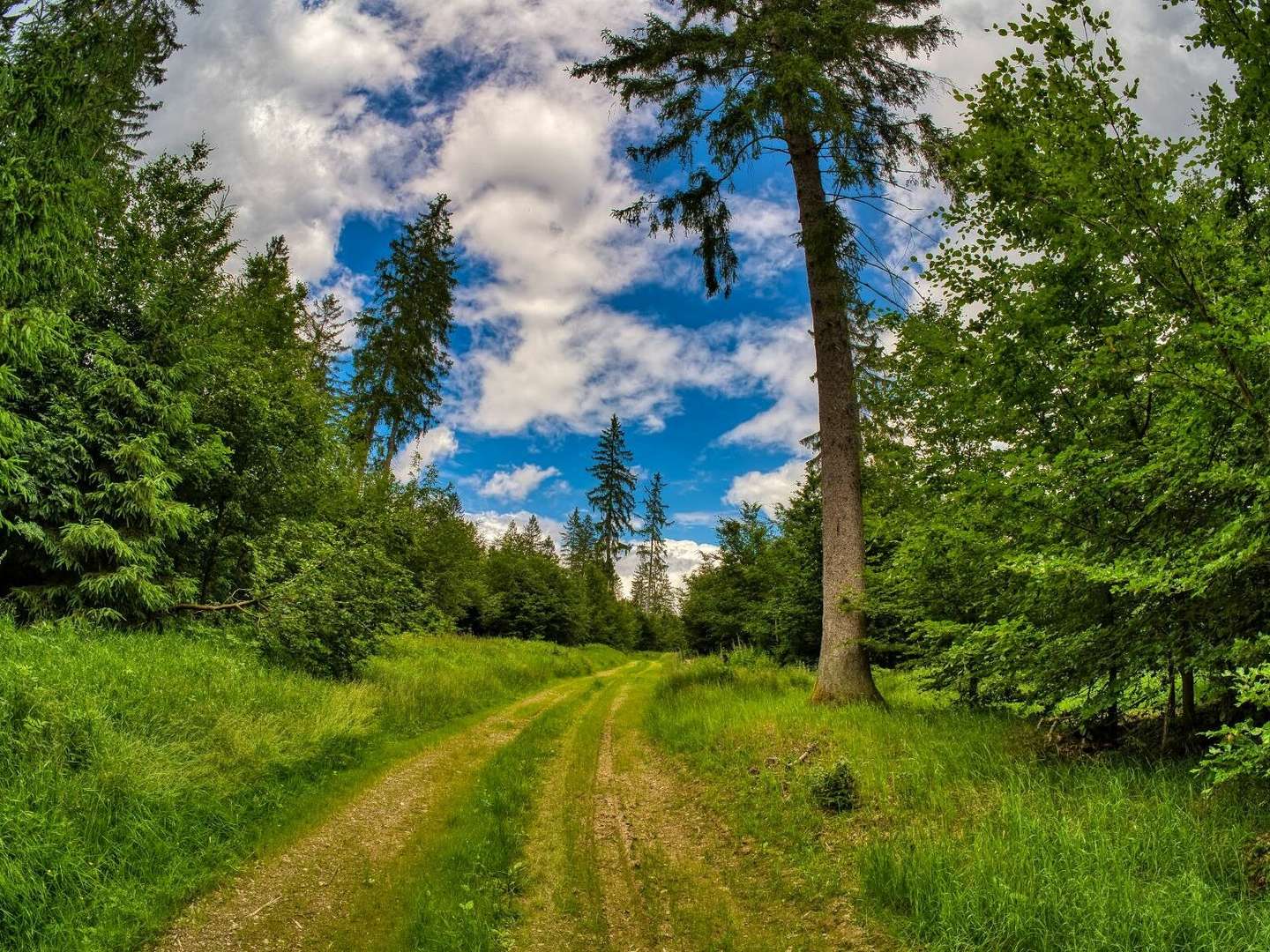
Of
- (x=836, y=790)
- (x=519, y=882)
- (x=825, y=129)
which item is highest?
(x=825, y=129)

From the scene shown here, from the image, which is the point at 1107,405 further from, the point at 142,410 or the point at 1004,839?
the point at 142,410

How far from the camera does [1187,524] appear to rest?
13.4ft

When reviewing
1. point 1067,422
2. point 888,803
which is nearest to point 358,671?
point 888,803

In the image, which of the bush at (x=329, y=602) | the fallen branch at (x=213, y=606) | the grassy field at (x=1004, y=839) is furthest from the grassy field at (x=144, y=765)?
the grassy field at (x=1004, y=839)

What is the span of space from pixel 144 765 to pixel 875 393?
33.0ft

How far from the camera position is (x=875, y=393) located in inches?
359

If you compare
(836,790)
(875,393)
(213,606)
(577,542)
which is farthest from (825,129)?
(577,542)

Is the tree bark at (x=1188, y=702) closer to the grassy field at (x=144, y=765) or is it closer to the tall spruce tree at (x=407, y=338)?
the grassy field at (x=144, y=765)

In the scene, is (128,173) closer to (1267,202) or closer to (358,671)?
(358,671)

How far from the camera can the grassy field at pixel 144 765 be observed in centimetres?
404

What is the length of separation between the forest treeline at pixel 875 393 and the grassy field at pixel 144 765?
2467 mm

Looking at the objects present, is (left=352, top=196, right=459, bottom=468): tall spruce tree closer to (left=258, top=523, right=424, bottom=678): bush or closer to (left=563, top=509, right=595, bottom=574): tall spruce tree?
(left=258, top=523, right=424, bottom=678): bush

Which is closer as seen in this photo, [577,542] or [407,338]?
[407,338]

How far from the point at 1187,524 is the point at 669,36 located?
1104cm
